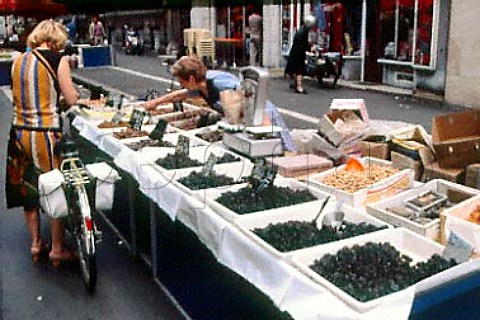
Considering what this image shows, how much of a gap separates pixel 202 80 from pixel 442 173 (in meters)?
2.07

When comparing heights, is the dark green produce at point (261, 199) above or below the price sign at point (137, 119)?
below

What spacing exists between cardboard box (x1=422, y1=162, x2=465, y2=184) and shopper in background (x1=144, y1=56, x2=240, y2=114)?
1.64m

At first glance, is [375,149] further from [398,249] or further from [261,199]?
[398,249]

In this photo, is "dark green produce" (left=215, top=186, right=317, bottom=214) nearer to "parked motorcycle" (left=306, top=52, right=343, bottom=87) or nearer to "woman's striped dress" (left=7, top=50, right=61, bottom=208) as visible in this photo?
"woman's striped dress" (left=7, top=50, right=61, bottom=208)

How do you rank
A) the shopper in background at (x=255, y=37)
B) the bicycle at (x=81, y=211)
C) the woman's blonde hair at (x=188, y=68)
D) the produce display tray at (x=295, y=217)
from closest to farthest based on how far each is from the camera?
1. the produce display tray at (x=295, y=217)
2. the bicycle at (x=81, y=211)
3. the woman's blonde hair at (x=188, y=68)
4. the shopper in background at (x=255, y=37)

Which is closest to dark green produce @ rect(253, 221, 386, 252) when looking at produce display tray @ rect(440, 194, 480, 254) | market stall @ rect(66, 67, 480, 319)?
market stall @ rect(66, 67, 480, 319)

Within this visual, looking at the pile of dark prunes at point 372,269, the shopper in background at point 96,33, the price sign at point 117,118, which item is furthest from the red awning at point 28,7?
the pile of dark prunes at point 372,269

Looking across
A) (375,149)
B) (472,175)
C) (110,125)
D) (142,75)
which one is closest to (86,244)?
(110,125)

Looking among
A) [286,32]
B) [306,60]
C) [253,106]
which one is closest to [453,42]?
[306,60]

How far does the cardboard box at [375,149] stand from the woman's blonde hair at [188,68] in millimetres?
1454

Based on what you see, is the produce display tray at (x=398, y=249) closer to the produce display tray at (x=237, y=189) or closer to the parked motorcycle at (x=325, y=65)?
the produce display tray at (x=237, y=189)

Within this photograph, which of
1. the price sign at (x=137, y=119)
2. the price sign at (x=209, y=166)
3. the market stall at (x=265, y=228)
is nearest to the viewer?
the market stall at (x=265, y=228)

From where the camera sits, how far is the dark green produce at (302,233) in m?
2.60

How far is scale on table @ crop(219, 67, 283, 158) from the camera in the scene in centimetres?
397
